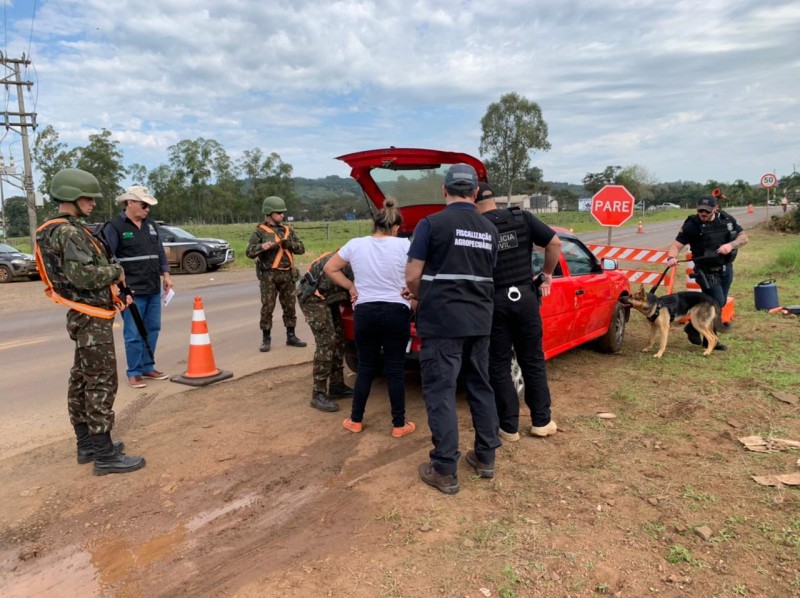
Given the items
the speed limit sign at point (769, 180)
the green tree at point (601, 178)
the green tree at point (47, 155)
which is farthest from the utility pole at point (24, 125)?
the green tree at point (601, 178)

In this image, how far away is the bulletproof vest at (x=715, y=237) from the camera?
255 inches

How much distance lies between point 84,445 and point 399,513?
93.8 inches

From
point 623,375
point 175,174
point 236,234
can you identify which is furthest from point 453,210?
point 175,174

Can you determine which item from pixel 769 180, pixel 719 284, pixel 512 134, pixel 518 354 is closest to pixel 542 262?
pixel 518 354

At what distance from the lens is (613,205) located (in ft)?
36.8

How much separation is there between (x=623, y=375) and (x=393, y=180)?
3146mm

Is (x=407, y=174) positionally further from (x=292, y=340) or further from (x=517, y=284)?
(x=292, y=340)

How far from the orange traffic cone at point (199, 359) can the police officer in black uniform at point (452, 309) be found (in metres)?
3.22

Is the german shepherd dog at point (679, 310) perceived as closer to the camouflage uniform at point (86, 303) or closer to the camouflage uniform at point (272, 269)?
the camouflage uniform at point (272, 269)

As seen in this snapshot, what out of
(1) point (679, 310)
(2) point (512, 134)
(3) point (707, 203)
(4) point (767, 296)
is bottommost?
(4) point (767, 296)

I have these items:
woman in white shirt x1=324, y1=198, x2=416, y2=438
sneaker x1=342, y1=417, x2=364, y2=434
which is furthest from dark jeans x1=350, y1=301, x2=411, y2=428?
sneaker x1=342, y1=417, x2=364, y2=434

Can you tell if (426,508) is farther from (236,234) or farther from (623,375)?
(236,234)

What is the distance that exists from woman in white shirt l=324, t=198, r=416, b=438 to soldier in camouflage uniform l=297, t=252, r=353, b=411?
542 millimetres

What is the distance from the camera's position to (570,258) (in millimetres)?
6008
